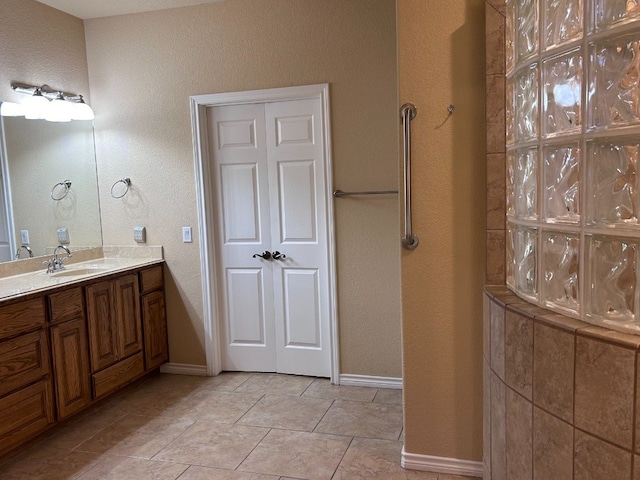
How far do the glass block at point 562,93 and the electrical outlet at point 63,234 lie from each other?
3.15 m

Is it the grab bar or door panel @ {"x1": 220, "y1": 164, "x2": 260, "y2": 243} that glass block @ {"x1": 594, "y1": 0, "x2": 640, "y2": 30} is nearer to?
the grab bar

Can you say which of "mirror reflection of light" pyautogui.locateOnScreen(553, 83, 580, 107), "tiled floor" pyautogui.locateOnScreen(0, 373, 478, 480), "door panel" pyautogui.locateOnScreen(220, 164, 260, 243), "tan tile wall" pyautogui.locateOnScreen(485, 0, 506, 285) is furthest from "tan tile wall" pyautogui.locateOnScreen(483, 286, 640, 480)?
"door panel" pyautogui.locateOnScreen(220, 164, 260, 243)

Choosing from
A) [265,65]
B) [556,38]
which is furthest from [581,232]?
[265,65]

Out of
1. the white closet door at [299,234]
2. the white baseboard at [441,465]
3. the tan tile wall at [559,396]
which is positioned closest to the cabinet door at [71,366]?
the white closet door at [299,234]

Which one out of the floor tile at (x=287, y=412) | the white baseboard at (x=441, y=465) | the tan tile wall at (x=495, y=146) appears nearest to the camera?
the tan tile wall at (x=495, y=146)

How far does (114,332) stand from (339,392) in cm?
148

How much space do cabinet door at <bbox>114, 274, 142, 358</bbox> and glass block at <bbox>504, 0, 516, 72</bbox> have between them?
2566mm

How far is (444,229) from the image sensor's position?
2.17 m

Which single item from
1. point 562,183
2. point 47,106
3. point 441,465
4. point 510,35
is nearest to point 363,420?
point 441,465

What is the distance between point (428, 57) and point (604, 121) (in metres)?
0.96

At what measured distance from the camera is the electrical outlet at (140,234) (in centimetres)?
367

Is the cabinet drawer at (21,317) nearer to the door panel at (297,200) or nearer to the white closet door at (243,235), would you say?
the white closet door at (243,235)

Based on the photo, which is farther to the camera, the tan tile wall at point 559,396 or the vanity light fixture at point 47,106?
the vanity light fixture at point 47,106

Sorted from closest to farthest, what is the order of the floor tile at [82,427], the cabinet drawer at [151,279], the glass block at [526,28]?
the glass block at [526,28], the floor tile at [82,427], the cabinet drawer at [151,279]
